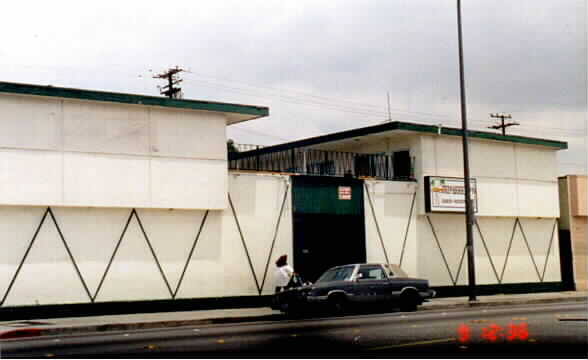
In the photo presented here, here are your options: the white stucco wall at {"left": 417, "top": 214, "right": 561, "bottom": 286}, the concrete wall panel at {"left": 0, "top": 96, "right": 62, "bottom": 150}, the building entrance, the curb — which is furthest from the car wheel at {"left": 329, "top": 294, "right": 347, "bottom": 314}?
the concrete wall panel at {"left": 0, "top": 96, "right": 62, "bottom": 150}

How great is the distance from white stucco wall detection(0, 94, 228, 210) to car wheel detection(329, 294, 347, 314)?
516 cm

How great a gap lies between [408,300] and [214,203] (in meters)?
6.78

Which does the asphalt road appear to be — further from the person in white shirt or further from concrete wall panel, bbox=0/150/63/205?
concrete wall panel, bbox=0/150/63/205

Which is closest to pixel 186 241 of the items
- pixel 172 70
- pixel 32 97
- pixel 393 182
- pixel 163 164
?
pixel 163 164

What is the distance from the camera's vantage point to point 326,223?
1166 inches

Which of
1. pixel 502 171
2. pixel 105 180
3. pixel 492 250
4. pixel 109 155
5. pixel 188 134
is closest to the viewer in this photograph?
pixel 105 180

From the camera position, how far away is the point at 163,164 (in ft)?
82.9

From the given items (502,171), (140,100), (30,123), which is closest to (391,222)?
(502,171)

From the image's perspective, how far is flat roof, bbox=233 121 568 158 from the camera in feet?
103

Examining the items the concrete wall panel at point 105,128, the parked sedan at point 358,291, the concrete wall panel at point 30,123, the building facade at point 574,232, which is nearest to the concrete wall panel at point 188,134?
the concrete wall panel at point 105,128

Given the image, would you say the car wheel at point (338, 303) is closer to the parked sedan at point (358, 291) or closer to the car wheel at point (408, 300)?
the parked sedan at point (358, 291)

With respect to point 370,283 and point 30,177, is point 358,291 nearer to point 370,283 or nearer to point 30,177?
point 370,283

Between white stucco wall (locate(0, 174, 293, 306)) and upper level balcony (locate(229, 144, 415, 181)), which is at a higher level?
upper level balcony (locate(229, 144, 415, 181))

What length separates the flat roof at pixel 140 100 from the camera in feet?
75.7
